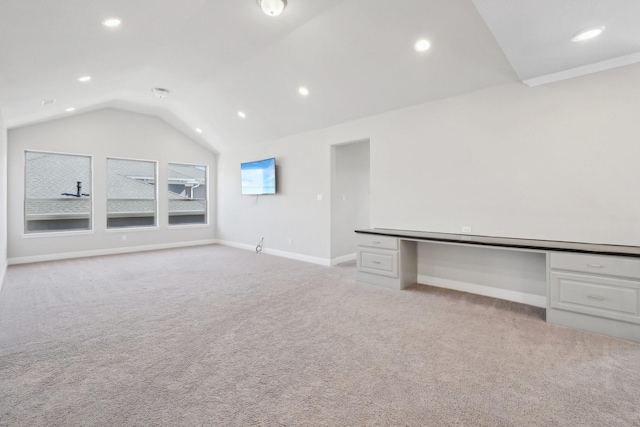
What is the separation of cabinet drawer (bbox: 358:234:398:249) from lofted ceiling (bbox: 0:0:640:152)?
196cm

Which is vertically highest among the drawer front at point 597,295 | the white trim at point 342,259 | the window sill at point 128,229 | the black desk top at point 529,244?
the black desk top at point 529,244

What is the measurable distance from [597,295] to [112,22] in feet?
16.2

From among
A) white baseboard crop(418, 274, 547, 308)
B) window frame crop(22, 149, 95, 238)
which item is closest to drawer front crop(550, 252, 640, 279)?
white baseboard crop(418, 274, 547, 308)

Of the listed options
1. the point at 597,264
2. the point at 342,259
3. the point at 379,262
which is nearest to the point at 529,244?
the point at 597,264

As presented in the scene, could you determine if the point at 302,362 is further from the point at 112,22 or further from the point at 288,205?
the point at 288,205

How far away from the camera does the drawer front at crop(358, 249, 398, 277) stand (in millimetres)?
4078

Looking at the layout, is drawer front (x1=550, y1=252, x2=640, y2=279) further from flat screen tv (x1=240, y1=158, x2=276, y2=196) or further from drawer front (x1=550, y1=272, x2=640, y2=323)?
flat screen tv (x1=240, y1=158, x2=276, y2=196)

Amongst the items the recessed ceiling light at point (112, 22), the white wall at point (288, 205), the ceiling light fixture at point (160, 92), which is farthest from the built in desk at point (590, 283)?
the ceiling light fixture at point (160, 92)

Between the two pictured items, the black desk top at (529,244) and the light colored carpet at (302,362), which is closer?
the light colored carpet at (302,362)

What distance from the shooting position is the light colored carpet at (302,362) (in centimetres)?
173

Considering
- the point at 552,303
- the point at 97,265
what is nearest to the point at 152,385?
the point at 552,303

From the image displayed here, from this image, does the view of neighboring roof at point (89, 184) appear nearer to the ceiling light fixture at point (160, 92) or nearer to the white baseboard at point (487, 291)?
the ceiling light fixture at point (160, 92)

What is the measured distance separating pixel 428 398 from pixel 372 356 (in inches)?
22.2

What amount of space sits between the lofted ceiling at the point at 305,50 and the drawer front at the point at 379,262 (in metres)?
2.18
